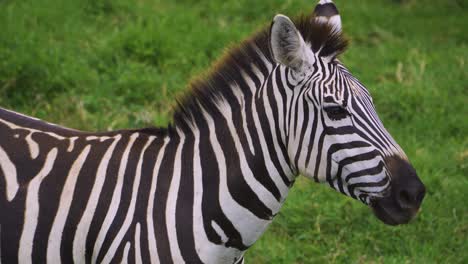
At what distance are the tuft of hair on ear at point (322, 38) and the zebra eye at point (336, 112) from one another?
299 millimetres

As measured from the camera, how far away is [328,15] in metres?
3.91

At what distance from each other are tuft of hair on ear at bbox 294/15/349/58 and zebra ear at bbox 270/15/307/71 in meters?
0.14

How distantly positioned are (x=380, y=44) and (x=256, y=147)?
5193 mm

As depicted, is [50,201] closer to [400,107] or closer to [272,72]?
[272,72]

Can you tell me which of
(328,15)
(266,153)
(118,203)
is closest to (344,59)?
(328,15)

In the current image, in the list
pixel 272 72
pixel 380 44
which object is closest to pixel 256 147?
pixel 272 72

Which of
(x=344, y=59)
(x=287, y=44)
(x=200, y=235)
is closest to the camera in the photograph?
(x=287, y=44)

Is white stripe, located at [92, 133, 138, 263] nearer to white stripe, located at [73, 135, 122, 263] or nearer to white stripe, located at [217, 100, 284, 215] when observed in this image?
white stripe, located at [73, 135, 122, 263]

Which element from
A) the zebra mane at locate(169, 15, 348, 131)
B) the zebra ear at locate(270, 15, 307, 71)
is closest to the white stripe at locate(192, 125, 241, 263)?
the zebra mane at locate(169, 15, 348, 131)

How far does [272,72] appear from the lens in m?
3.66

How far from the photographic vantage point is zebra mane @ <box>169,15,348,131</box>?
3680 mm

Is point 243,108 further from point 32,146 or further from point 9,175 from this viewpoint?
point 9,175

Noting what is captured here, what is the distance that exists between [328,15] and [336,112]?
2.10 ft

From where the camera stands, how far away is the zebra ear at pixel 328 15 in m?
3.75
